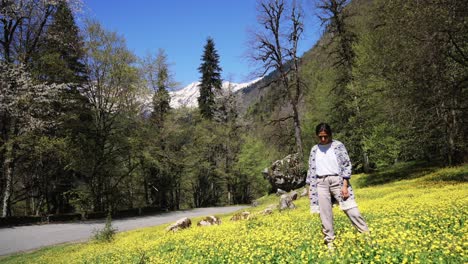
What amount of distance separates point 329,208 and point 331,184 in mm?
461

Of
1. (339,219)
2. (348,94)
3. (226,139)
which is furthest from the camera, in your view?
(226,139)

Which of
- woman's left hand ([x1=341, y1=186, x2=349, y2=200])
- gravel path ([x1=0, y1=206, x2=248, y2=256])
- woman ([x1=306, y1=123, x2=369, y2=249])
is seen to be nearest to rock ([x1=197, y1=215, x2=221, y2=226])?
gravel path ([x1=0, y1=206, x2=248, y2=256])

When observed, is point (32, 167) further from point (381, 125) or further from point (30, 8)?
point (381, 125)

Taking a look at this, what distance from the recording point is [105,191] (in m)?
29.4

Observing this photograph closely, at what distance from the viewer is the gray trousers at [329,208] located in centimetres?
613

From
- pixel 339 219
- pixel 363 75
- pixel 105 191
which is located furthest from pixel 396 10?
pixel 105 191

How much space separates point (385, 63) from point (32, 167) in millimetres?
30368

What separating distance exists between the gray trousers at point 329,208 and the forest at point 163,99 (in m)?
11.9

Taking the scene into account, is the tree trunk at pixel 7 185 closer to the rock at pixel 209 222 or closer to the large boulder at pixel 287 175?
the rock at pixel 209 222

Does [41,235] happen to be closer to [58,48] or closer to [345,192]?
[345,192]

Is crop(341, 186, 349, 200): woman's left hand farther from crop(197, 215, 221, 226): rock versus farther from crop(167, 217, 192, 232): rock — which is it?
crop(167, 217, 192, 232): rock

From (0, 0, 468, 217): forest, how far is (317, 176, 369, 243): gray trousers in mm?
11886

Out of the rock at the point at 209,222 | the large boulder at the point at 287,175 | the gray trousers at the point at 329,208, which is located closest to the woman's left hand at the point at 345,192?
the gray trousers at the point at 329,208

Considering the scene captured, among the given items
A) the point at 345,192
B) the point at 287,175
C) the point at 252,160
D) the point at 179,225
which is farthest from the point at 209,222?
the point at 252,160
